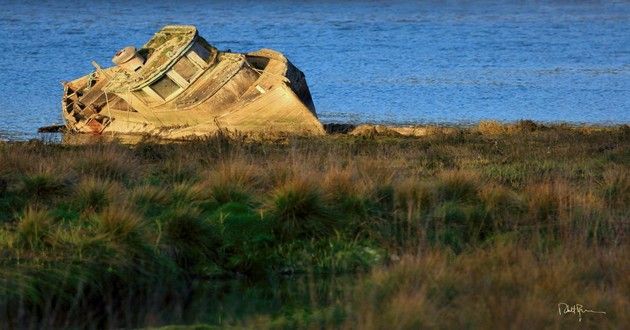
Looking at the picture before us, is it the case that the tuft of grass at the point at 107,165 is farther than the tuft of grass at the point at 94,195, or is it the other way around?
the tuft of grass at the point at 107,165

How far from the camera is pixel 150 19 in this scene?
78312mm

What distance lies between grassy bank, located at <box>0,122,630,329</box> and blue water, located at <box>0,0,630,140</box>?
14.7 m

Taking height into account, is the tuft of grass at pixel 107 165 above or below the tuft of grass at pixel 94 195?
above

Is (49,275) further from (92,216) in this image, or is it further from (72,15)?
(72,15)

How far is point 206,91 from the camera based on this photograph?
24.6m

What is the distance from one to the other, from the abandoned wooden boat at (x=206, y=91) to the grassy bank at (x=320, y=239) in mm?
8197

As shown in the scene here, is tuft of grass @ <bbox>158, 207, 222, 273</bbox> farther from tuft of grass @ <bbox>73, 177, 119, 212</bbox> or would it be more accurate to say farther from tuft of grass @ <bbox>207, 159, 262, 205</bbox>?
tuft of grass @ <bbox>207, 159, 262, 205</bbox>

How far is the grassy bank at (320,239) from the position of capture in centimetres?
923

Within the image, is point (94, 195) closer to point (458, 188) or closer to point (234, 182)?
point (234, 182)

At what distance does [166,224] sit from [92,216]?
85 centimetres
